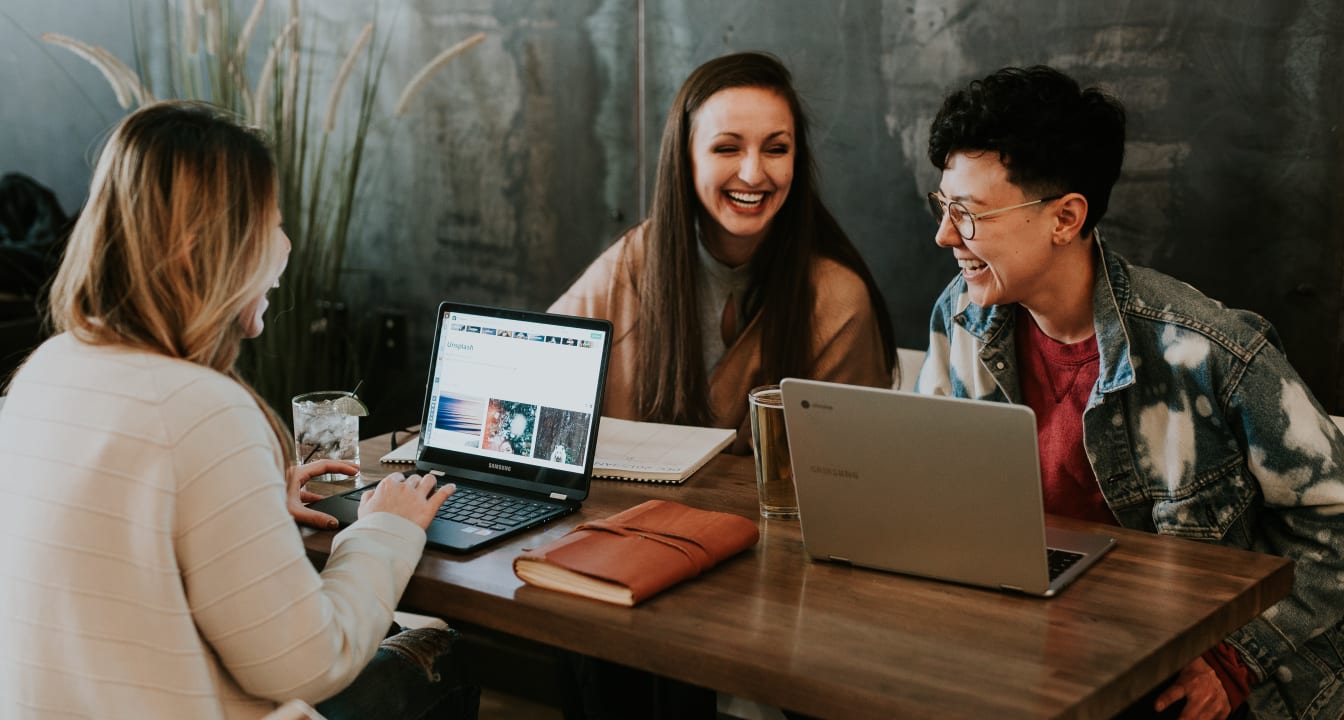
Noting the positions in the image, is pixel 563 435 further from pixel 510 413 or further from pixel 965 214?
pixel 965 214

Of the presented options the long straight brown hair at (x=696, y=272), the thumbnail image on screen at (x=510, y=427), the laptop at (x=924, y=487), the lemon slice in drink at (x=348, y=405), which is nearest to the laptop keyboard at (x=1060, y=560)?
the laptop at (x=924, y=487)

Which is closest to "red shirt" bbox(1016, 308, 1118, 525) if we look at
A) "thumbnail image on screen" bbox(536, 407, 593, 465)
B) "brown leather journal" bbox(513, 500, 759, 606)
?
"brown leather journal" bbox(513, 500, 759, 606)

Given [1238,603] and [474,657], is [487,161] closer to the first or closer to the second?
[474,657]

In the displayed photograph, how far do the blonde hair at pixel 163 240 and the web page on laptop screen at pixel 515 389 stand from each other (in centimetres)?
55

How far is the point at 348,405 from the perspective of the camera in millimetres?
1950

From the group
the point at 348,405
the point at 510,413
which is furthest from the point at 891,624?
the point at 348,405

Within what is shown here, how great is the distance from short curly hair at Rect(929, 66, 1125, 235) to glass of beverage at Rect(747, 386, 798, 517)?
504 millimetres

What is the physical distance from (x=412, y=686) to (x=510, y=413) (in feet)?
1.30

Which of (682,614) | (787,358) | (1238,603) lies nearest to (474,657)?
(787,358)

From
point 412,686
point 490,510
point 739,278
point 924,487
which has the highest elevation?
point 739,278

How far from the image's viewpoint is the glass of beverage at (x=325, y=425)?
1.94 meters

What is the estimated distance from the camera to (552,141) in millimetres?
3406

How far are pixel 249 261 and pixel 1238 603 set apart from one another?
43.5 inches

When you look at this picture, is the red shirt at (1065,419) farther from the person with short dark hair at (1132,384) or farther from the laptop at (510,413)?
the laptop at (510,413)
